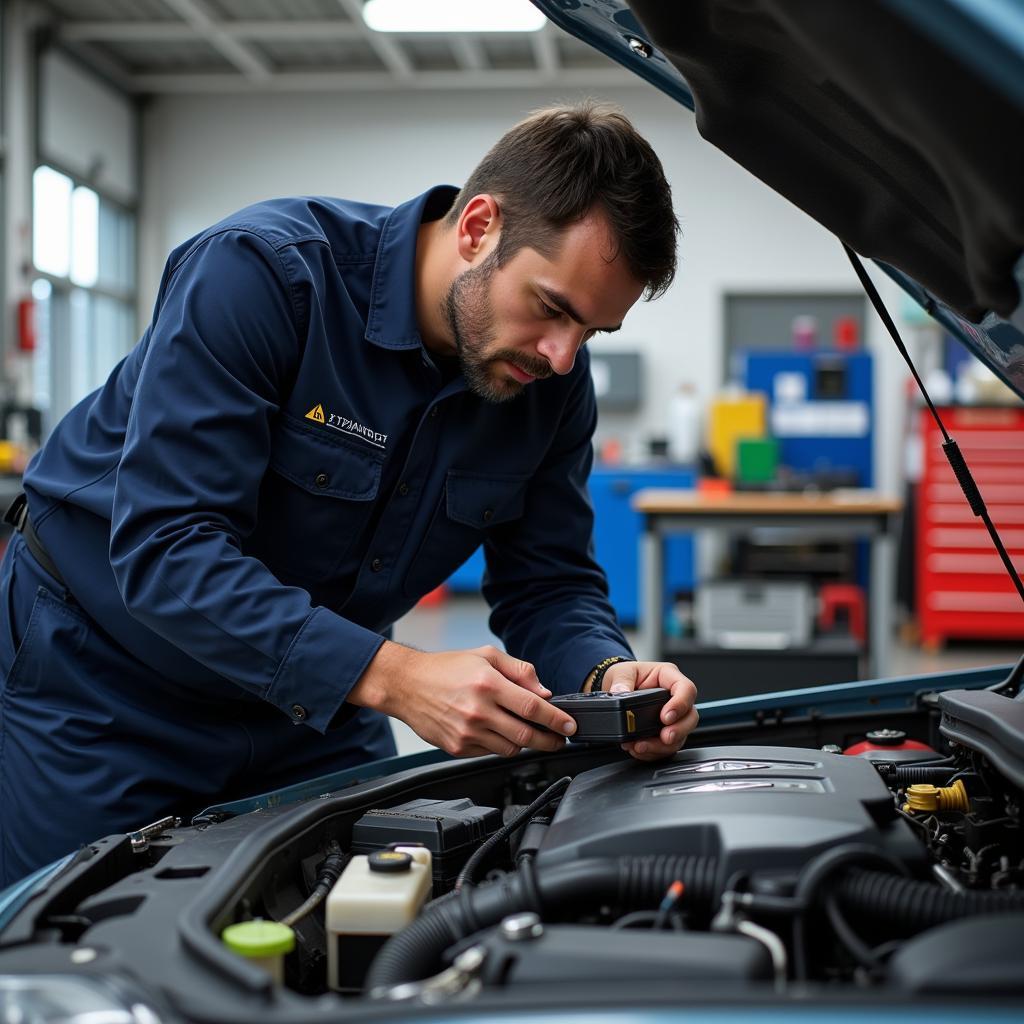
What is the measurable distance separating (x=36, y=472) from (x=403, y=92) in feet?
24.6

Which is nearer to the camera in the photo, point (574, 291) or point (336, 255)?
point (574, 291)

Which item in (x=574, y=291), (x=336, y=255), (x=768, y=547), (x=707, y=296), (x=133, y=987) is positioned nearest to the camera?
(x=133, y=987)

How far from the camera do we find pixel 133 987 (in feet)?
2.17

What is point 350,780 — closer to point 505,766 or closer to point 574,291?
point 505,766

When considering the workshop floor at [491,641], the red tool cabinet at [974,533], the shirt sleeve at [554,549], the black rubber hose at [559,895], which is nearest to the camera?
the black rubber hose at [559,895]

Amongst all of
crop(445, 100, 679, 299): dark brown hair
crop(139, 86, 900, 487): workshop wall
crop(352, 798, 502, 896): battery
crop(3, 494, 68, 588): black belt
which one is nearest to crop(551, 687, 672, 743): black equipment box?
crop(352, 798, 502, 896): battery

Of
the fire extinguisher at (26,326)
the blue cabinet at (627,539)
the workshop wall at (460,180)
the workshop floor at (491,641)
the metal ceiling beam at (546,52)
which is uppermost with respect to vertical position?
the metal ceiling beam at (546,52)

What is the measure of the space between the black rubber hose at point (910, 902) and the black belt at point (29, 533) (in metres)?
0.97

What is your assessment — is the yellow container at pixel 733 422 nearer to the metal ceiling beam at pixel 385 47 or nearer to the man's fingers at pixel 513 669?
the metal ceiling beam at pixel 385 47

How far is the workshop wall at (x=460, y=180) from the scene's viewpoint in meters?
8.12

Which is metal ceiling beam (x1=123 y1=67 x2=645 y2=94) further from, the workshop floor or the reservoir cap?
the reservoir cap

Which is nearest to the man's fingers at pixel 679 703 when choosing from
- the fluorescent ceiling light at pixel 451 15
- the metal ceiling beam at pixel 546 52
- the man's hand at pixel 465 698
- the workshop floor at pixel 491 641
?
the man's hand at pixel 465 698

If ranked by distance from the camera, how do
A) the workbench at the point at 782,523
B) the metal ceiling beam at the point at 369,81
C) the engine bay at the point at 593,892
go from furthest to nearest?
the metal ceiling beam at the point at 369,81, the workbench at the point at 782,523, the engine bay at the point at 593,892

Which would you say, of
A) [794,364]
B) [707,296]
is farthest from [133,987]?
[707,296]
